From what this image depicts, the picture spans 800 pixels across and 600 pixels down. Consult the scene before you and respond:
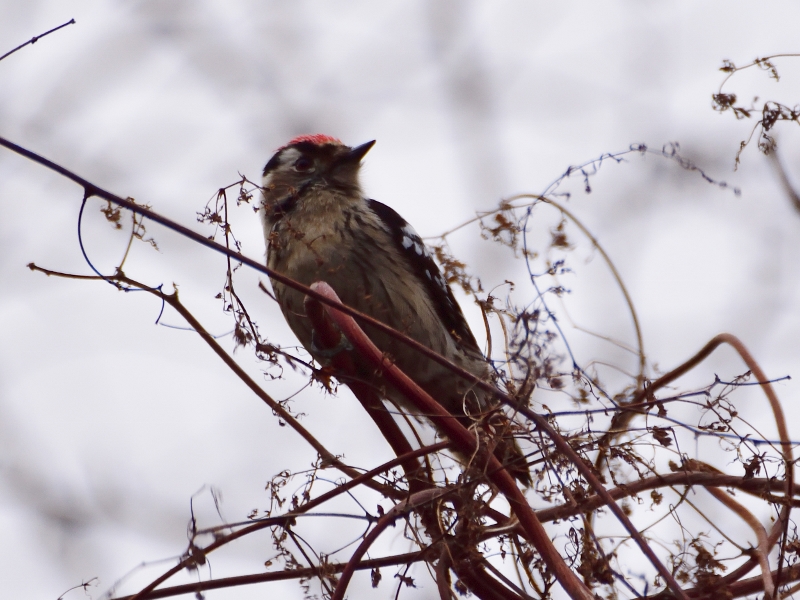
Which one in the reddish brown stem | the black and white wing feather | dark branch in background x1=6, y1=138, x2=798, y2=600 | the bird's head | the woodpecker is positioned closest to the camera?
the reddish brown stem

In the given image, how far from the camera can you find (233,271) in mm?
2154

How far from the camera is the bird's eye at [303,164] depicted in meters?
5.15

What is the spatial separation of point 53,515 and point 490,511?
4924 mm

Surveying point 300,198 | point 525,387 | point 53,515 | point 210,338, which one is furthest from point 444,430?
point 53,515

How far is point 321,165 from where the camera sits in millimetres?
5098

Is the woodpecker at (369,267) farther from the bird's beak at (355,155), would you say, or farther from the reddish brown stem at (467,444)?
the reddish brown stem at (467,444)

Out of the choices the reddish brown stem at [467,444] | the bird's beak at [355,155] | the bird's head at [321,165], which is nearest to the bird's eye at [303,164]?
the bird's head at [321,165]

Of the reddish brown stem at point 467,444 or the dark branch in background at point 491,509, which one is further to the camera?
the dark branch in background at point 491,509

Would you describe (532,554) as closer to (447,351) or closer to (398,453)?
(398,453)

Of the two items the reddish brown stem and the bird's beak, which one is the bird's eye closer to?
the bird's beak

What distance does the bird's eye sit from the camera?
5148 mm

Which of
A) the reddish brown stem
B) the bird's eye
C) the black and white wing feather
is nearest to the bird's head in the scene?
the bird's eye

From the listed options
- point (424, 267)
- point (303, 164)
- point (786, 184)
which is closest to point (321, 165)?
point (303, 164)

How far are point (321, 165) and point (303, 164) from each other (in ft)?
0.47
